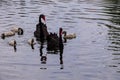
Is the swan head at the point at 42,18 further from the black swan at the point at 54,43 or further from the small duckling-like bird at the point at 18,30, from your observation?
the black swan at the point at 54,43

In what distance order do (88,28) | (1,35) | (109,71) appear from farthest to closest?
(88,28), (1,35), (109,71)

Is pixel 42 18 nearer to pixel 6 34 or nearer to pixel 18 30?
pixel 18 30

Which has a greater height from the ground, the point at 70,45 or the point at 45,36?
the point at 45,36

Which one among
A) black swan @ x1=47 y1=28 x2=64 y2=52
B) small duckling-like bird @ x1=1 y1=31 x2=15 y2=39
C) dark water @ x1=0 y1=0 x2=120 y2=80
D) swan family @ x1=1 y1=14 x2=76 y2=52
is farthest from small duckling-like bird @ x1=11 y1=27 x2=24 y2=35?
black swan @ x1=47 y1=28 x2=64 y2=52

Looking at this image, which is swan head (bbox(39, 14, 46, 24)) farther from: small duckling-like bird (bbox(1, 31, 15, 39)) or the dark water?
small duckling-like bird (bbox(1, 31, 15, 39))

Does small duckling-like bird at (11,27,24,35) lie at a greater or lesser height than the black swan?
greater

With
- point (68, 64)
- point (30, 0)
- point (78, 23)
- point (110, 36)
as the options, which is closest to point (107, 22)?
point (78, 23)

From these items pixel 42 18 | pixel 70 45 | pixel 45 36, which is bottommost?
pixel 70 45

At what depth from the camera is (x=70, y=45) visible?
27.1 meters

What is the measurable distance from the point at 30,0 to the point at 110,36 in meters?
24.3

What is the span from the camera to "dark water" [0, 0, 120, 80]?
21.2 meters

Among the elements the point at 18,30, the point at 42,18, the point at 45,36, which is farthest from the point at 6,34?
the point at 42,18

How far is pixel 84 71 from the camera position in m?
21.5

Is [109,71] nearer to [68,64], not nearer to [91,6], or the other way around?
[68,64]
